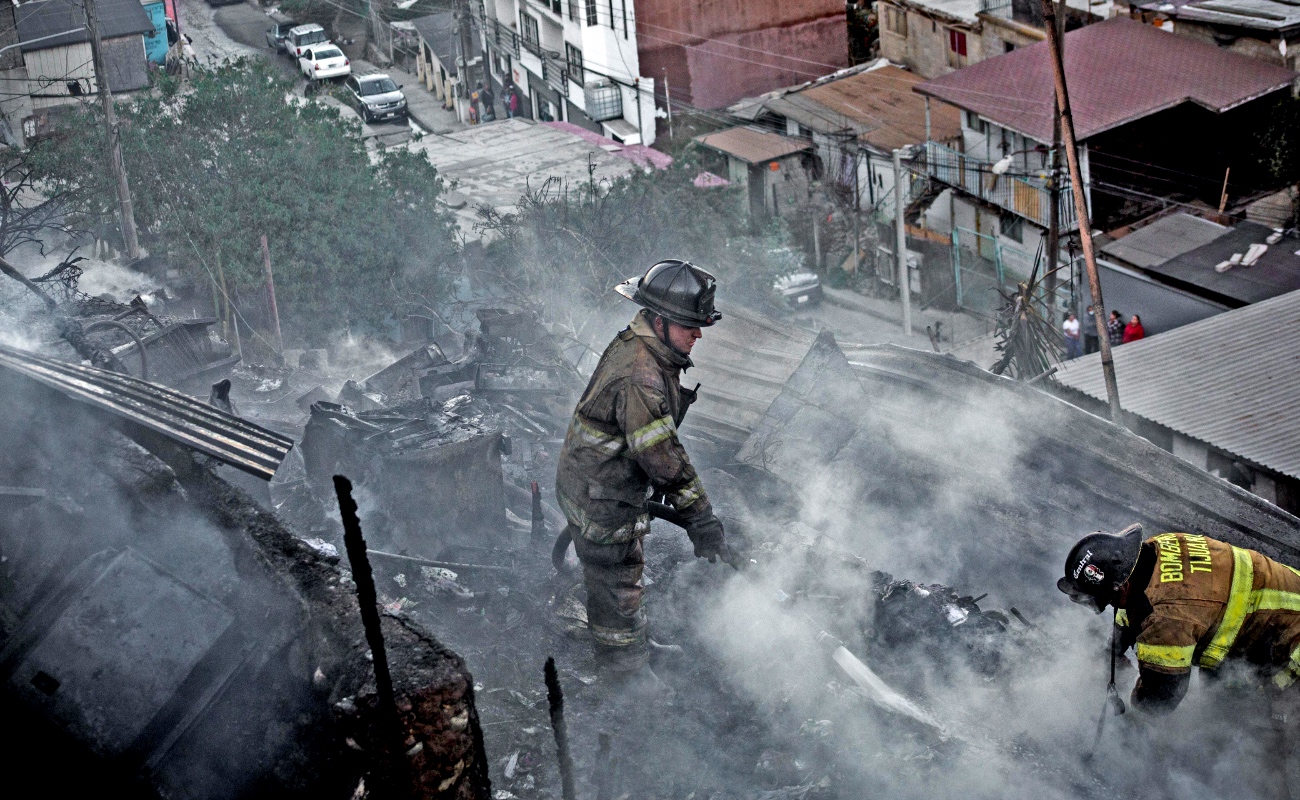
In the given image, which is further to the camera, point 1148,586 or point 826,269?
point 826,269

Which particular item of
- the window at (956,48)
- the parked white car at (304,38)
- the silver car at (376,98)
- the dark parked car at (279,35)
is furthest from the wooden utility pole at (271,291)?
the dark parked car at (279,35)

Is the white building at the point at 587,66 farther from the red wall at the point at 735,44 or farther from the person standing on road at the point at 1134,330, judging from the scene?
the person standing on road at the point at 1134,330

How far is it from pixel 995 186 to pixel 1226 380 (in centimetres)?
1127

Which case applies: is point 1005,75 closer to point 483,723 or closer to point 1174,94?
point 1174,94

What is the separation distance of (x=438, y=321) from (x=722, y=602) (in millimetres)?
9712

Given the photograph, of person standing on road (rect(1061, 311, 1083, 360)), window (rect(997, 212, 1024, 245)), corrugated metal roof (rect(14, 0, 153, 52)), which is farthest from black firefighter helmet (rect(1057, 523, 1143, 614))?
corrugated metal roof (rect(14, 0, 153, 52))

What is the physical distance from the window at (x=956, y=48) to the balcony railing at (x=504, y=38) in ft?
46.7

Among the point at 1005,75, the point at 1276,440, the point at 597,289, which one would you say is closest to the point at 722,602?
the point at 597,289

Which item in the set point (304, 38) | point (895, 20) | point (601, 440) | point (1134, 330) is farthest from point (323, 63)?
point (601, 440)

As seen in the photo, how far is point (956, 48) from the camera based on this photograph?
3014 centimetres

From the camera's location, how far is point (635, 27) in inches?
1186

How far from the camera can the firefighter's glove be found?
17.2ft

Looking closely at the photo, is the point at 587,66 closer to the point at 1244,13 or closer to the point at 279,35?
the point at 279,35

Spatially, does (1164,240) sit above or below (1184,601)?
below
